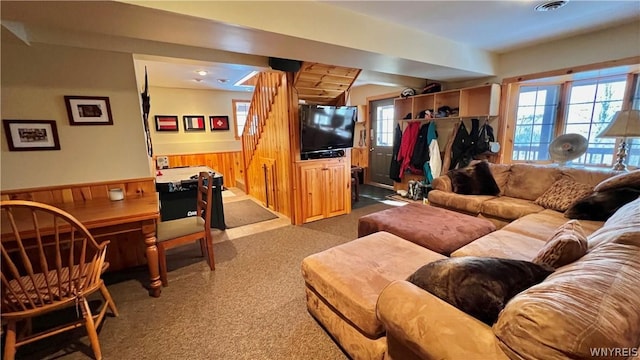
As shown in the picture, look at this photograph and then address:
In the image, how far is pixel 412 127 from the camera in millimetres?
5000

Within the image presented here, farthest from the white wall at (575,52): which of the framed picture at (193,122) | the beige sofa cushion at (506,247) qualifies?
the framed picture at (193,122)

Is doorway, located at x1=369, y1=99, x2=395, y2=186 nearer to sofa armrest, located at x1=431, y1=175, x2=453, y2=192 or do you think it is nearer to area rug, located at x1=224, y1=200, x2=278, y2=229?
sofa armrest, located at x1=431, y1=175, x2=453, y2=192

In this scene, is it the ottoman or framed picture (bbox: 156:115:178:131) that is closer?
the ottoman

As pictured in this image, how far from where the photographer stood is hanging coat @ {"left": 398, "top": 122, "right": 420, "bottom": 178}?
498 cm

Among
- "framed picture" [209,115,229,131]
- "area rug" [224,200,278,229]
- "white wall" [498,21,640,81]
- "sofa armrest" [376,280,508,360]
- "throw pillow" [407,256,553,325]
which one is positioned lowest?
"area rug" [224,200,278,229]

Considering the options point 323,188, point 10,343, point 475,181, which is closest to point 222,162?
point 323,188

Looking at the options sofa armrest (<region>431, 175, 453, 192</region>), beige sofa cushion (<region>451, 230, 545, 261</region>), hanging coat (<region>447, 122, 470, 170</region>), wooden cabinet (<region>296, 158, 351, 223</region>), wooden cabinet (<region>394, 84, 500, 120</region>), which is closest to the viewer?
beige sofa cushion (<region>451, 230, 545, 261</region>)

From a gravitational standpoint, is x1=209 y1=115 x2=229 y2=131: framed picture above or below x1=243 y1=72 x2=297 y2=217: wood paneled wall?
above

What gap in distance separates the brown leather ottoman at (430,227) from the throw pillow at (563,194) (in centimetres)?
79

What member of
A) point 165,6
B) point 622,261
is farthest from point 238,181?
point 622,261

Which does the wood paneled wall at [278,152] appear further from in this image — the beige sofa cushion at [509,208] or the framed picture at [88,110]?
the beige sofa cushion at [509,208]

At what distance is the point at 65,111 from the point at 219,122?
13.7 feet

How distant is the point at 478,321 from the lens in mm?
858

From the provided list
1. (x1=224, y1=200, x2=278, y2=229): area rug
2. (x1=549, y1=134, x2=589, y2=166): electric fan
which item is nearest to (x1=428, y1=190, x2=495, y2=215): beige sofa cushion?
(x1=549, y1=134, x2=589, y2=166): electric fan
